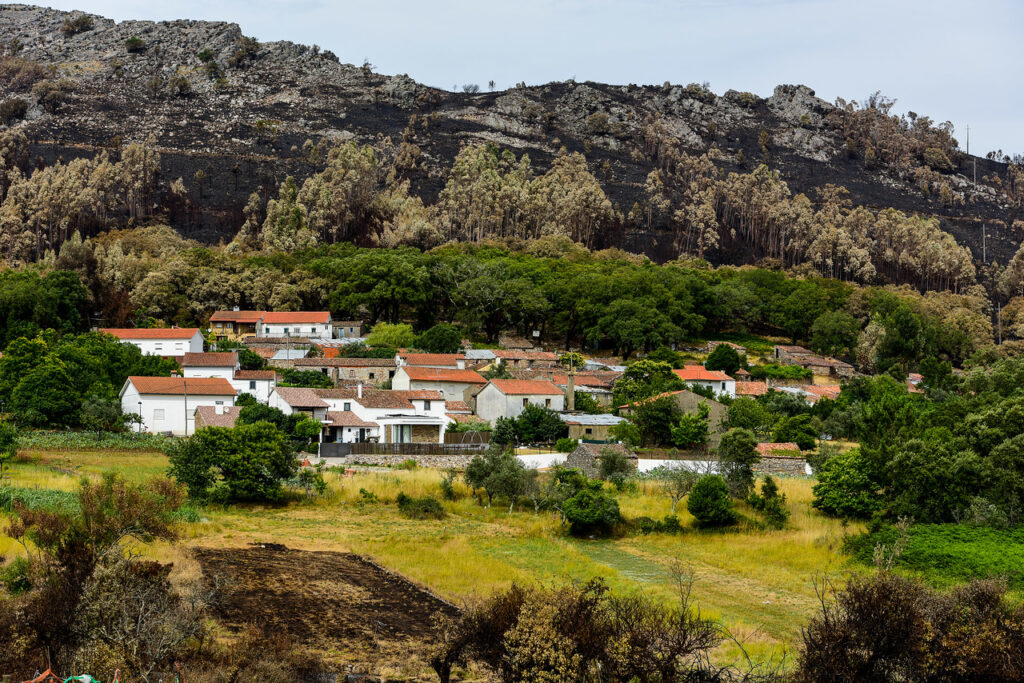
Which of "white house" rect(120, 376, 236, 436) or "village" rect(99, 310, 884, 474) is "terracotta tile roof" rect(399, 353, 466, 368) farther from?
"white house" rect(120, 376, 236, 436)

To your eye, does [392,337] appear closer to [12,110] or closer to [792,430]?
[792,430]

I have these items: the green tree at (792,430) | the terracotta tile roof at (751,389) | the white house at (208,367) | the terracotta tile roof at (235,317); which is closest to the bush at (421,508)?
the green tree at (792,430)

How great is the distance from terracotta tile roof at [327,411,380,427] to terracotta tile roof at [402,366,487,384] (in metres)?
7.69

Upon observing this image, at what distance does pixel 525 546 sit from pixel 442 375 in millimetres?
29103

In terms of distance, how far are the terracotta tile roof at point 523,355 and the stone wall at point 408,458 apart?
24.5 m

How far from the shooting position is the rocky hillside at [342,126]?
14125 cm

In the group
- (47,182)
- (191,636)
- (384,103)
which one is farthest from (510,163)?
(191,636)

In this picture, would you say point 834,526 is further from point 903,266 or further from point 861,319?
point 903,266

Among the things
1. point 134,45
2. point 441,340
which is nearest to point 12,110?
point 134,45

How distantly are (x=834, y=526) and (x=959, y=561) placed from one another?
6.64 metres

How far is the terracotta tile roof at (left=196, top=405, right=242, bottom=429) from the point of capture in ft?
154

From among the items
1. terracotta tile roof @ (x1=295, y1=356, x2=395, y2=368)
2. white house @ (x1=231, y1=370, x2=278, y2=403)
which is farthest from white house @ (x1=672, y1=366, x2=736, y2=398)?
white house @ (x1=231, y1=370, x2=278, y2=403)

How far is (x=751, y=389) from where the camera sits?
65375 mm

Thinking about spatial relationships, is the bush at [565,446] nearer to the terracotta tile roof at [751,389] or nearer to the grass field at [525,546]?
the grass field at [525,546]
